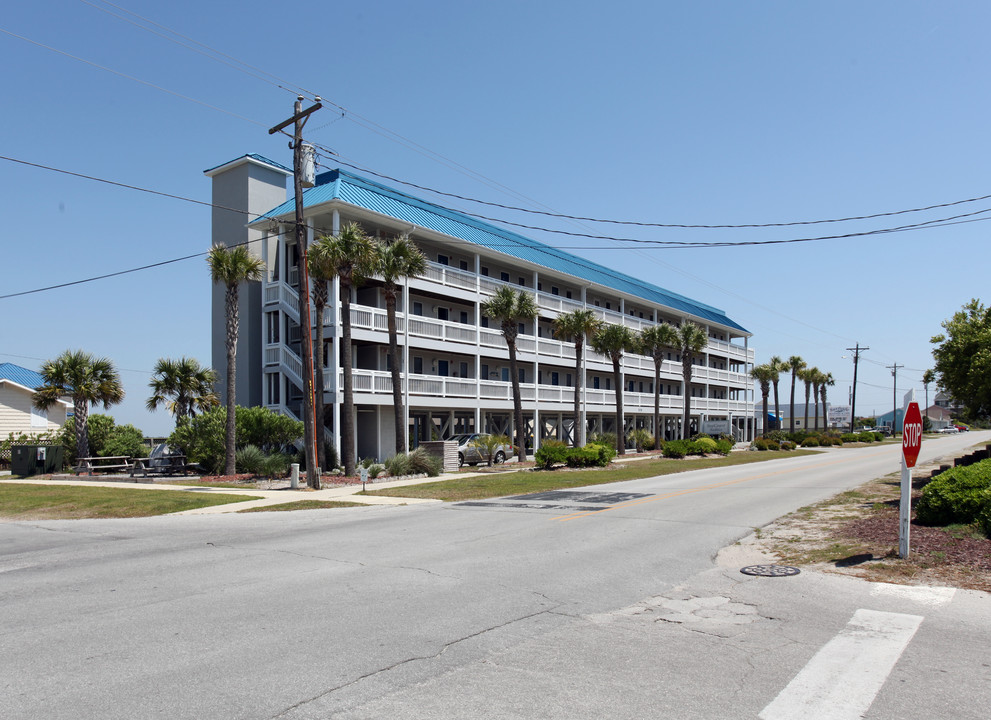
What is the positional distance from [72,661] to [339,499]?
1391 cm

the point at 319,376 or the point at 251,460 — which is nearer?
the point at 251,460

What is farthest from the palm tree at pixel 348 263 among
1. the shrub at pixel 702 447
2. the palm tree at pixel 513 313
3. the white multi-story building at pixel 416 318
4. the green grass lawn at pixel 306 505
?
the shrub at pixel 702 447

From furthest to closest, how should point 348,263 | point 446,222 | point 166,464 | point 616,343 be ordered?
point 616,343 → point 446,222 → point 166,464 → point 348,263

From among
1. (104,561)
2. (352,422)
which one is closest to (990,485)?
(104,561)

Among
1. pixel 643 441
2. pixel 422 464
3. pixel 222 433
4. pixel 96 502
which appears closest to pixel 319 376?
pixel 222 433

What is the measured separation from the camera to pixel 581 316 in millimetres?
43688

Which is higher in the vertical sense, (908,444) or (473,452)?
(908,444)

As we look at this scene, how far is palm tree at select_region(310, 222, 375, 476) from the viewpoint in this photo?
27.2 meters

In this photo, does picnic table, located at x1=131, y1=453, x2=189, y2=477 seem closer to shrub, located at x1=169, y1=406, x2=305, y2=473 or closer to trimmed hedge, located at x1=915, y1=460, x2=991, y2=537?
shrub, located at x1=169, y1=406, x2=305, y2=473

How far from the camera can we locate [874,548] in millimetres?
10750

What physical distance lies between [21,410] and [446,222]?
84.0 feet

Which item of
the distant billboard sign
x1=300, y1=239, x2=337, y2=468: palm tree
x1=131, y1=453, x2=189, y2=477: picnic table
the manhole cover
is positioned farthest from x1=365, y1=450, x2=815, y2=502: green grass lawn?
the distant billboard sign

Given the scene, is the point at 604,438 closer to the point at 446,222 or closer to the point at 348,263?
the point at 446,222

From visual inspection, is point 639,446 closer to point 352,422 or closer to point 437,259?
point 437,259
